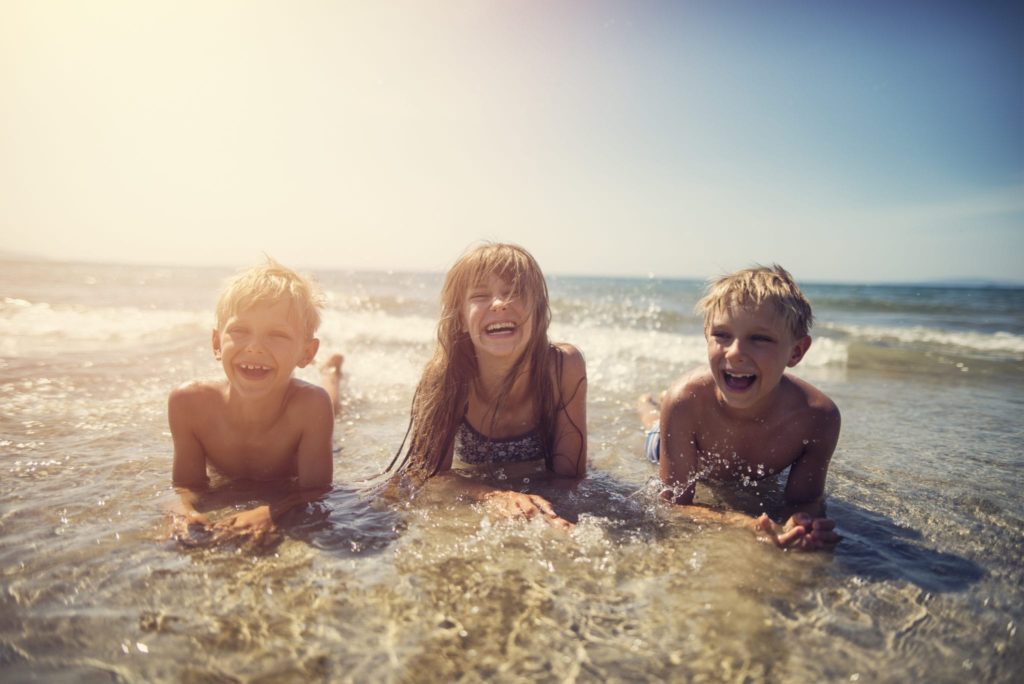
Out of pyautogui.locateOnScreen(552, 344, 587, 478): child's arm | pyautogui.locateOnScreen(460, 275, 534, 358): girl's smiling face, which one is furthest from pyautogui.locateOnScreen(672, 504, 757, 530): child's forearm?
pyautogui.locateOnScreen(460, 275, 534, 358): girl's smiling face

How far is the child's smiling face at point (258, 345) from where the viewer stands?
312 centimetres

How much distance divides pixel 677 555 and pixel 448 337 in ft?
6.27

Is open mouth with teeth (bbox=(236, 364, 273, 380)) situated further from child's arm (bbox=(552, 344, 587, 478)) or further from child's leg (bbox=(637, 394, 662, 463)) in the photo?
child's leg (bbox=(637, 394, 662, 463))

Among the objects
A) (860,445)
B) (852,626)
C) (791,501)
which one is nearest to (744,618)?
(852,626)

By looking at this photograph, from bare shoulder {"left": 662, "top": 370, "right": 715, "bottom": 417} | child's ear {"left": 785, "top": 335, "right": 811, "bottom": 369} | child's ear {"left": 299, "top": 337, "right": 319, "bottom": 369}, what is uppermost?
child's ear {"left": 785, "top": 335, "right": 811, "bottom": 369}

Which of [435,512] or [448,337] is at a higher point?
[448,337]

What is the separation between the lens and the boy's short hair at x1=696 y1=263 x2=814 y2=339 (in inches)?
125

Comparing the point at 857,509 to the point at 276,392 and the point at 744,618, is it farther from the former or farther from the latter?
the point at 276,392

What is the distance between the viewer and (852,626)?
7.06 feet

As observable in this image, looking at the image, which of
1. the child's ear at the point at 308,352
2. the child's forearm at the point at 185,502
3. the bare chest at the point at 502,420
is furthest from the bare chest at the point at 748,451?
the child's forearm at the point at 185,502

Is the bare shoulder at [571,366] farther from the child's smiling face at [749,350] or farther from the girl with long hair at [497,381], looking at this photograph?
the child's smiling face at [749,350]

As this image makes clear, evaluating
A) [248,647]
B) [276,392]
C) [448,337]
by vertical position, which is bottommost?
[248,647]

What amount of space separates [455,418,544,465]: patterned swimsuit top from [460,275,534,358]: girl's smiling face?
0.68m

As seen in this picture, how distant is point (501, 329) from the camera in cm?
354
